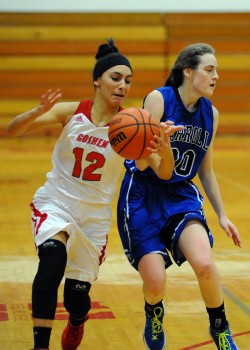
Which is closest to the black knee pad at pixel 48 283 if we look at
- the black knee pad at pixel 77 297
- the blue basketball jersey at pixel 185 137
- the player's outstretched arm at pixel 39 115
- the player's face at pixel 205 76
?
the black knee pad at pixel 77 297

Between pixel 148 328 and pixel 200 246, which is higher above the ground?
pixel 200 246

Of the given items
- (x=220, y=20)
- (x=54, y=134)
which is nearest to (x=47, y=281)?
(x=54, y=134)

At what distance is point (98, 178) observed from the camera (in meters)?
4.69

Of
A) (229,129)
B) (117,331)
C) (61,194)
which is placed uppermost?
(61,194)

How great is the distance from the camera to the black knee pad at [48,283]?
13.8 ft

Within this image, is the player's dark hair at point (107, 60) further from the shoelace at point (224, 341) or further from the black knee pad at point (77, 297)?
the shoelace at point (224, 341)

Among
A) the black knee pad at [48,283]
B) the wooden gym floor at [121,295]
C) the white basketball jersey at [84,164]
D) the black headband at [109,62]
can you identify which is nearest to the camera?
the black knee pad at [48,283]

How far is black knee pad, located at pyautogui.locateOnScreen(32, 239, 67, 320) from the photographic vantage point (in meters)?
4.19

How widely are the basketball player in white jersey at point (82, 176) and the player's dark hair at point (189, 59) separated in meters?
0.36

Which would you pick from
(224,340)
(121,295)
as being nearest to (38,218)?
(224,340)

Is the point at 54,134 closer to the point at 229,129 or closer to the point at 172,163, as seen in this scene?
the point at 229,129

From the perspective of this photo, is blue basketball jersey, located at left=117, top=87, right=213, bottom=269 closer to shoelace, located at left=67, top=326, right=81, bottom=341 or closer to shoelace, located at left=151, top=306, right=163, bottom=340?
shoelace, located at left=151, top=306, right=163, bottom=340

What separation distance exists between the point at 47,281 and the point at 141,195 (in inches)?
38.1

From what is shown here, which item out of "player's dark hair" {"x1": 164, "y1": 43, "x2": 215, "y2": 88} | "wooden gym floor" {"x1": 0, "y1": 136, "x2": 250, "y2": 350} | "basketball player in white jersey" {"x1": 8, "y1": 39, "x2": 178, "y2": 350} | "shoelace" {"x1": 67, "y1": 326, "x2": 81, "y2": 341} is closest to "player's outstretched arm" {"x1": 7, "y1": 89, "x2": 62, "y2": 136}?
"basketball player in white jersey" {"x1": 8, "y1": 39, "x2": 178, "y2": 350}
